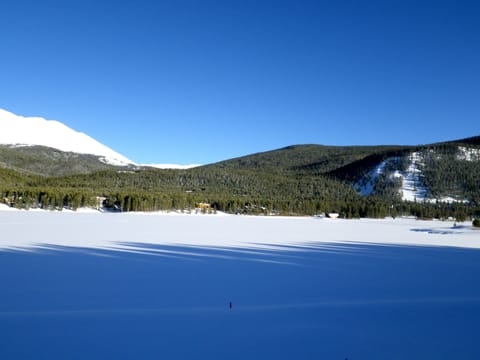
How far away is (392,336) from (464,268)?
10.7 metres

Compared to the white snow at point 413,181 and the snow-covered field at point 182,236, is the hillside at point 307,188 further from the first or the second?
the snow-covered field at point 182,236

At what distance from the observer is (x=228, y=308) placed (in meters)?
9.20

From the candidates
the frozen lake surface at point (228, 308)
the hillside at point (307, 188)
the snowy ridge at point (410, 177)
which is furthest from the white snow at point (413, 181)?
the frozen lake surface at point (228, 308)

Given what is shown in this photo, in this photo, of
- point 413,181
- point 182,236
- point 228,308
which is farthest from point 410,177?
point 228,308

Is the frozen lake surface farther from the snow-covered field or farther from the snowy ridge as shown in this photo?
the snowy ridge

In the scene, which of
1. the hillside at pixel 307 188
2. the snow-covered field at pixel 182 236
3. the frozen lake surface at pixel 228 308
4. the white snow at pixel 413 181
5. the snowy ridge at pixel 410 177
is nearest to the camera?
the frozen lake surface at pixel 228 308

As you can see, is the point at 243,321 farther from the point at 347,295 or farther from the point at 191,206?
the point at 191,206

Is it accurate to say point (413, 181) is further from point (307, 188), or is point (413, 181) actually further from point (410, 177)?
point (307, 188)

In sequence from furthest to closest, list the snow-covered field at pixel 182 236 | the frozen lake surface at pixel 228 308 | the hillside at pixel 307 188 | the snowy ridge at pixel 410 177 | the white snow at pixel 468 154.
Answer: the white snow at pixel 468 154
the snowy ridge at pixel 410 177
the hillside at pixel 307 188
the snow-covered field at pixel 182 236
the frozen lake surface at pixel 228 308

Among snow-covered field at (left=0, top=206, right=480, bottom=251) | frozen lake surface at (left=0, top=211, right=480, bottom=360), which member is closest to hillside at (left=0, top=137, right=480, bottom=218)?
snow-covered field at (left=0, top=206, right=480, bottom=251)

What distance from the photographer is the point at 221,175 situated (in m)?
143

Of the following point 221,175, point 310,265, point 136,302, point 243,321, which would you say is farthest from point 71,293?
point 221,175

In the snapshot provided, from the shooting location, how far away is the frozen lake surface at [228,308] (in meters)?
6.92

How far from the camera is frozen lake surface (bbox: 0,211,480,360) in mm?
6918
